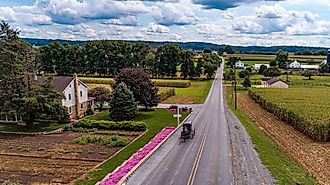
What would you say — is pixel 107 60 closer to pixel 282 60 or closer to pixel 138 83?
pixel 138 83

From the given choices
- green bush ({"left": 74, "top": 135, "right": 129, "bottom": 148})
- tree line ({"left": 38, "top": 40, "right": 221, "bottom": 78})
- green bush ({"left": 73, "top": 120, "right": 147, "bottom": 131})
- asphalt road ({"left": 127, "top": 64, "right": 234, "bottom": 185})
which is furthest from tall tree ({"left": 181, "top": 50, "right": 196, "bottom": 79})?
green bush ({"left": 74, "top": 135, "right": 129, "bottom": 148})

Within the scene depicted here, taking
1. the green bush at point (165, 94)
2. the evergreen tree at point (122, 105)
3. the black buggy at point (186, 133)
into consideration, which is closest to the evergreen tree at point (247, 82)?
the green bush at point (165, 94)

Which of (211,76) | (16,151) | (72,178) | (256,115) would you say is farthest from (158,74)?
(72,178)

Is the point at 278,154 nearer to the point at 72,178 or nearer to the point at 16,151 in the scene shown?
the point at 72,178

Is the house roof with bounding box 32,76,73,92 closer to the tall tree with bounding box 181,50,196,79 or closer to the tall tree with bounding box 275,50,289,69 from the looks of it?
the tall tree with bounding box 181,50,196,79

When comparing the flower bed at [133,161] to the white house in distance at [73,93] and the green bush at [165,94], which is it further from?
the green bush at [165,94]
